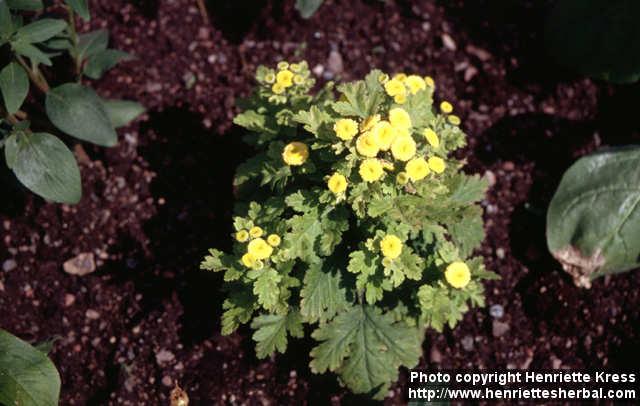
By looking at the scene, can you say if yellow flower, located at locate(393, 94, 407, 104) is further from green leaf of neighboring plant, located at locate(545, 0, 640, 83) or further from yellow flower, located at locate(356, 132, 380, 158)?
green leaf of neighboring plant, located at locate(545, 0, 640, 83)

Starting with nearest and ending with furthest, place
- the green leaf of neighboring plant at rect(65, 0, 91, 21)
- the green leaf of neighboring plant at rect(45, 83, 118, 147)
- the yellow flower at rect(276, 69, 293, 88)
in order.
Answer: the green leaf of neighboring plant at rect(65, 0, 91, 21)
the yellow flower at rect(276, 69, 293, 88)
the green leaf of neighboring plant at rect(45, 83, 118, 147)

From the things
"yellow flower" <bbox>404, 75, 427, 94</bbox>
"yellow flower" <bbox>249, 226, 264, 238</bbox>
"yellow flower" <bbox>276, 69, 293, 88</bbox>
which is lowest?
"yellow flower" <bbox>249, 226, 264, 238</bbox>

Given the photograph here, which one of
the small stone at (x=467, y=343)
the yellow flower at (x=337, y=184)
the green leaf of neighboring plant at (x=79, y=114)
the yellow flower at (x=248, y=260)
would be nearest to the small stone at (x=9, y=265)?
the green leaf of neighboring plant at (x=79, y=114)

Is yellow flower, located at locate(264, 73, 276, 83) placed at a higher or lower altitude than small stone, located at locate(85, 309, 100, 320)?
higher

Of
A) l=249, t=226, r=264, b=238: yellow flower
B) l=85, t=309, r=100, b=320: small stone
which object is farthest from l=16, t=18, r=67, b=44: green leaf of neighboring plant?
l=85, t=309, r=100, b=320: small stone

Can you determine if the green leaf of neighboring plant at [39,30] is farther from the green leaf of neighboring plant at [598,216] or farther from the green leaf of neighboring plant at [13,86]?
the green leaf of neighboring plant at [598,216]

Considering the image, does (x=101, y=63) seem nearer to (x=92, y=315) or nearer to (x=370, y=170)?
(x=92, y=315)

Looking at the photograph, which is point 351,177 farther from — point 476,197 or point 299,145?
point 476,197

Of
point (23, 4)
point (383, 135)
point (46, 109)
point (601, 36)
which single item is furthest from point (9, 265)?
point (601, 36)
